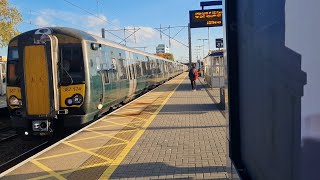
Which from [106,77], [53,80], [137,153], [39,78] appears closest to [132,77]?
[106,77]

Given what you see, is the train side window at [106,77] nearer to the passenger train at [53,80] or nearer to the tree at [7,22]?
the passenger train at [53,80]

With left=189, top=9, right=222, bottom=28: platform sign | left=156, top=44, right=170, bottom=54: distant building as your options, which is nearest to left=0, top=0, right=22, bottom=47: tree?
left=189, top=9, right=222, bottom=28: platform sign

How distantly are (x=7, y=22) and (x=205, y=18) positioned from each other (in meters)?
13.0

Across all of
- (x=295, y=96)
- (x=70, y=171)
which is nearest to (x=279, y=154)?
(x=295, y=96)

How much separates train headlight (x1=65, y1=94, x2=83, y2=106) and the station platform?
79 centimetres

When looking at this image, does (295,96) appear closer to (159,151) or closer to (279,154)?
(279,154)

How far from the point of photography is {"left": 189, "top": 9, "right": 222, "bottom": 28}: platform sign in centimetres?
2289

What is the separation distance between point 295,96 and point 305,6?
0.36 metres

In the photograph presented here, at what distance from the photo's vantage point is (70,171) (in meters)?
6.32

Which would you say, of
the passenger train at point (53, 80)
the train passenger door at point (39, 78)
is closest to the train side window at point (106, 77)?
the passenger train at point (53, 80)

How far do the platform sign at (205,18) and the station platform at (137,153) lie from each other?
12297mm

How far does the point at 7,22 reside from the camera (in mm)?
25844

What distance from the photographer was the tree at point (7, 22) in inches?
1009

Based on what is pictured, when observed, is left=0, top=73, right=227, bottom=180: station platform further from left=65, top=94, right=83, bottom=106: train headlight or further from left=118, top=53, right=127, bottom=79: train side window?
left=118, top=53, right=127, bottom=79: train side window
